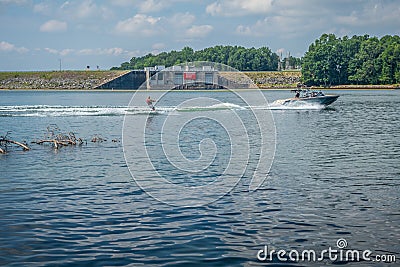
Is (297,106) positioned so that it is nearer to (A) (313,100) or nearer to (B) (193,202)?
(A) (313,100)

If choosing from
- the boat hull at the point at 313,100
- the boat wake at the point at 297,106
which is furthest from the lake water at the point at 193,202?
the boat hull at the point at 313,100

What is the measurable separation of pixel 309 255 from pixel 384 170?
1246 cm

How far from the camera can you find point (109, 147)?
34.5 meters

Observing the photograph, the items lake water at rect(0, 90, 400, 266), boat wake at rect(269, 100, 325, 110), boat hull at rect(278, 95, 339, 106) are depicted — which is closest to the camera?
lake water at rect(0, 90, 400, 266)

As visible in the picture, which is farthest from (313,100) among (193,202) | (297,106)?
(193,202)

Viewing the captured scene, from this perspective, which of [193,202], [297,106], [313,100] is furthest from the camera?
[297,106]

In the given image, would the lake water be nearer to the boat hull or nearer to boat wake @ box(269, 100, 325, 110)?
boat wake @ box(269, 100, 325, 110)

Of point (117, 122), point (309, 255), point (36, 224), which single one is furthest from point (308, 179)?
point (117, 122)

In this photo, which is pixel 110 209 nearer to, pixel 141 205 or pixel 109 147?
pixel 141 205

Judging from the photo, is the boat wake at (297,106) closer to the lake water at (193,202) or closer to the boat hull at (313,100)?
the boat hull at (313,100)

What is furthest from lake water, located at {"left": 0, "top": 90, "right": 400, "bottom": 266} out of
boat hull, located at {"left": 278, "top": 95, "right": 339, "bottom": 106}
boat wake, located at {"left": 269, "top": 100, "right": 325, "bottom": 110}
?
boat hull, located at {"left": 278, "top": 95, "right": 339, "bottom": 106}

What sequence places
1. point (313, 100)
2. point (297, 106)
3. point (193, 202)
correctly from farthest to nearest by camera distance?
point (297, 106), point (313, 100), point (193, 202)

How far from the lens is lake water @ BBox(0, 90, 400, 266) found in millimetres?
14047

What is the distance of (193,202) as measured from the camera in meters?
18.7
